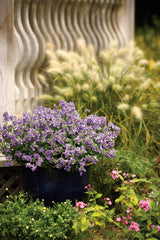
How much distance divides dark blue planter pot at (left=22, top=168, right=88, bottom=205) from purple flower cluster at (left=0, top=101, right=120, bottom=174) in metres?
0.09

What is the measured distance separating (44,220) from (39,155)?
1.73 feet

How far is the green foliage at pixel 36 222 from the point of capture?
270 centimetres

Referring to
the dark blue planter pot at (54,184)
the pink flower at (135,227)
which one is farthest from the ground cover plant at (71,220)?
the dark blue planter pot at (54,184)

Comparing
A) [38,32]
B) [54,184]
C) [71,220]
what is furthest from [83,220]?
[38,32]

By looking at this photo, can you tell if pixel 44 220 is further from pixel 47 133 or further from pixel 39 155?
pixel 47 133

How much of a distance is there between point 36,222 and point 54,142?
672 mm

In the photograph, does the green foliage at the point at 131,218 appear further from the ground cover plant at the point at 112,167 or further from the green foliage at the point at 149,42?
the green foliage at the point at 149,42

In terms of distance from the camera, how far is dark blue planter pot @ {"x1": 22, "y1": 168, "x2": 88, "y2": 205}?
3088mm

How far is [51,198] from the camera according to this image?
124 inches

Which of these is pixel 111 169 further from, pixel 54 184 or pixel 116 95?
pixel 116 95

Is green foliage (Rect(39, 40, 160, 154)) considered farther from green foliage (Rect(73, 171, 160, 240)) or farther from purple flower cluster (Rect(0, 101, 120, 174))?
green foliage (Rect(73, 171, 160, 240))

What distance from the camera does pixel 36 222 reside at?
8.96ft

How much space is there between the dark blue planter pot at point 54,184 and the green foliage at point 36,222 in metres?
0.24

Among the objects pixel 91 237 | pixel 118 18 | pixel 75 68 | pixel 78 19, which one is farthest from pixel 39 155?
pixel 118 18
